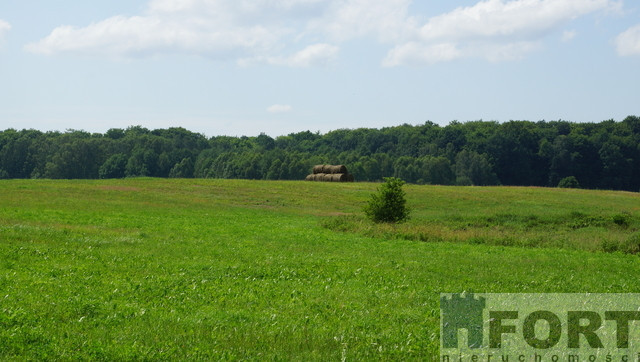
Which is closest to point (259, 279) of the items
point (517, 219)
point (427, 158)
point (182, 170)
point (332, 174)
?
point (517, 219)

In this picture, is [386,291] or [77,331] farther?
[386,291]

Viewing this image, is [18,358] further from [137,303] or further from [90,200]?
[90,200]

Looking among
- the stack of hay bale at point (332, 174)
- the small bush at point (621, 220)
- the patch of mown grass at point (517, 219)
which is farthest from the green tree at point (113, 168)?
the small bush at point (621, 220)

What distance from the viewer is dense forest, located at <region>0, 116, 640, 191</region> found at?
150m

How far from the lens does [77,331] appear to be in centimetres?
1139

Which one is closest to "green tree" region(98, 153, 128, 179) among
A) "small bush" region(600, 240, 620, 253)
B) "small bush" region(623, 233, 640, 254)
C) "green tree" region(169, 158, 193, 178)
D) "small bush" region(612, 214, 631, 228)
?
"green tree" region(169, 158, 193, 178)

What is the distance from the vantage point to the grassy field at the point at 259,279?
11.0 meters

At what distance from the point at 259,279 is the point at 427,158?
14478 cm

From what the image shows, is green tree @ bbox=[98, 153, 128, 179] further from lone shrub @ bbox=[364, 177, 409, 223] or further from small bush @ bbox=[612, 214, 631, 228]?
small bush @ bbox=[612, 214, 631, 228]

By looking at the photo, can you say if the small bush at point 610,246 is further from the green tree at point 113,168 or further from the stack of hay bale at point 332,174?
the green tree at point 113,168

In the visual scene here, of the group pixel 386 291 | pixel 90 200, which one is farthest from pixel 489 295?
pixel 90 200

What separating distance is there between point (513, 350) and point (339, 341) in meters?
3.06

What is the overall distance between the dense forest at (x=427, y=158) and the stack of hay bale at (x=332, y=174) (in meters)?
45.8

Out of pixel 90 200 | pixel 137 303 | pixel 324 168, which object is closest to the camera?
pixel 137 303
